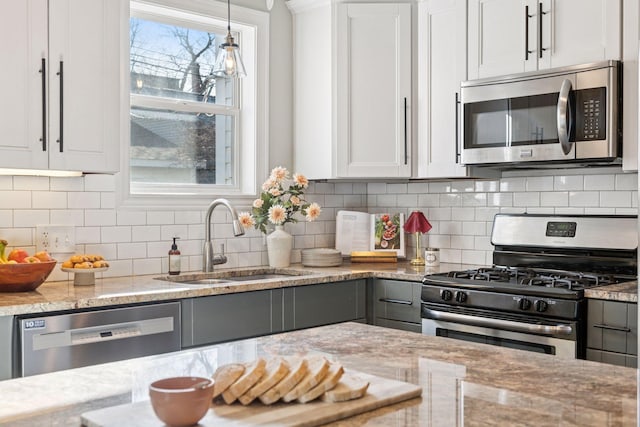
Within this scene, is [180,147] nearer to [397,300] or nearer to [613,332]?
[397,300]

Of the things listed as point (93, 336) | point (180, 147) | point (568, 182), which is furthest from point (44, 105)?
point (568, 182)

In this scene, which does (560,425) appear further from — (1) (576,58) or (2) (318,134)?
(2) (318,134)

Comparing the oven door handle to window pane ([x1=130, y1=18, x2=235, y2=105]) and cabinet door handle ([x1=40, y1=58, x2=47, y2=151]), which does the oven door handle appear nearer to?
window pane ([x1=130, y1=18, x2=235, y2=105])

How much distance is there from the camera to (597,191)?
3766mm

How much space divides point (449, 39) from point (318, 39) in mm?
773

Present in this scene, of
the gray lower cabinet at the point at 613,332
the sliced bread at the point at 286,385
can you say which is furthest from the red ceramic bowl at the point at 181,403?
the gray lower cabinet at the point at 613,332

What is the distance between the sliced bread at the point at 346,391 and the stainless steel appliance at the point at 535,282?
6.32 feet

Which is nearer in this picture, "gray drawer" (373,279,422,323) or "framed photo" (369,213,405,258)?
"gray drawer" (373,279,422,323)

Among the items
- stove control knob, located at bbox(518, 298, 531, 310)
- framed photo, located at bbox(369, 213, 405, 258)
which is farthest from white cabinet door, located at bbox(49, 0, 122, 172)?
stove control knob, located at bbox(518, 298, 531, 310)

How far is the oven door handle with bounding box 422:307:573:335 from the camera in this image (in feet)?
10.1

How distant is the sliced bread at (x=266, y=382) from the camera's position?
50.2 inches

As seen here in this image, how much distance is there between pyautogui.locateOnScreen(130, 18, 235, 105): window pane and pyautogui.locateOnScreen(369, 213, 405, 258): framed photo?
113 cm

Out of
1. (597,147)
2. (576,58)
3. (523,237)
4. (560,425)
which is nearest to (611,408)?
(560,425)

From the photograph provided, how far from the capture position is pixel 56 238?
3385 millimetres
